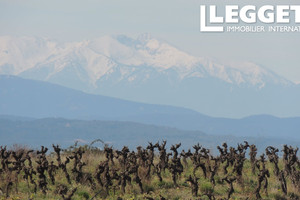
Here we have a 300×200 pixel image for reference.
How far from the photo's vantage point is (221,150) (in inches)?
923

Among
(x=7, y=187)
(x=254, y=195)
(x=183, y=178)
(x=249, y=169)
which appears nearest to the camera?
(x=7, y=187)

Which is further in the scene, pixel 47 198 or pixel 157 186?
pixel 157 186

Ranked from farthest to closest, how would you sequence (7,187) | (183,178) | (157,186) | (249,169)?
(249,169)
(183,178)
(157,186)
(7,187)

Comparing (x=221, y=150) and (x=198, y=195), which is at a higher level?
(x=221, y=150)

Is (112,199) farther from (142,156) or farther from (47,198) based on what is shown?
(142,156)

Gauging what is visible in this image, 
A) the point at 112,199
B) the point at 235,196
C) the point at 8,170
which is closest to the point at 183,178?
the point at 235,196

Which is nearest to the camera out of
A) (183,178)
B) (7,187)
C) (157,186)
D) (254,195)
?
(7,187)

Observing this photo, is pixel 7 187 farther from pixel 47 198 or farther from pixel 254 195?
pixel 254 195

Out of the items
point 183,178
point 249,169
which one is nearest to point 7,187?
point 183,178

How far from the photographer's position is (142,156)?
21.2m

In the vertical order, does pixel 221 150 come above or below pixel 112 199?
above

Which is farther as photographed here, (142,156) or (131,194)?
(142,156)

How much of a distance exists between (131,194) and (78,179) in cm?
231

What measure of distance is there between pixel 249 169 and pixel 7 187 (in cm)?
1058
